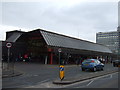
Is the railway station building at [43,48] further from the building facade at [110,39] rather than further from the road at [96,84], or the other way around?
the building facade at [110,39]

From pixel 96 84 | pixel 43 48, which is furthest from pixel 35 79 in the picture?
pixel 43 48

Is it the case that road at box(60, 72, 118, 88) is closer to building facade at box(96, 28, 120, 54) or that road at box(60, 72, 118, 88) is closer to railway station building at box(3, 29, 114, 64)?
railway station building at box(3, 29, 114, 64)

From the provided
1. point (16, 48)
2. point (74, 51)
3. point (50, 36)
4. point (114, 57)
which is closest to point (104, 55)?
point (114, 57)

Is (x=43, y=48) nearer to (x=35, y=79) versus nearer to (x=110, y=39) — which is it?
(x=35, y=79)

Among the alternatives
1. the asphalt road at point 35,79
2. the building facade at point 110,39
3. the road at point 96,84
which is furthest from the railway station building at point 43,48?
the building facade at point 110,39

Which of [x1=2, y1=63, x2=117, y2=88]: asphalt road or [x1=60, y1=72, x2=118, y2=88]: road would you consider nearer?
[x1=60, y1=72, x2=118, y2=88]: road

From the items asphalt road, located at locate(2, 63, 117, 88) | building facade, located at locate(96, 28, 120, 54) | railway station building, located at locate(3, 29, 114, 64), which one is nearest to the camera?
asphalt road, located at locate(2, 63, 117, 88)

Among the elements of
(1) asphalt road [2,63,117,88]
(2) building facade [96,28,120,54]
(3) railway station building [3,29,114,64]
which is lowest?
(1) asphalt road [2,63,117,88]

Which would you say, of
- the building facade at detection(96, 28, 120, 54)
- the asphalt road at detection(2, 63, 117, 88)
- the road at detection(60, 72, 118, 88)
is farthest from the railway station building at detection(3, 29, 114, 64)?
the building facade at detection(96, 28, 120, 54)

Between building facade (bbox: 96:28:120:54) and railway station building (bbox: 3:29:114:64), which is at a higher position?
building facade (bbox: 96:28:120:54)

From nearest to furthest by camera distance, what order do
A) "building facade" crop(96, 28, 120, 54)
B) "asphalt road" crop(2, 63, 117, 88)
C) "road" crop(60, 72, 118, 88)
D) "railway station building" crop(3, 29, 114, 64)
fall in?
"road" crop(60, 72, 118, 88)
"asphalt road" crop(2, 63, 117, 88)
"railway station building" crop(3, 29, 114, 64)
"building facade" crop(96, 28, 120, 54)

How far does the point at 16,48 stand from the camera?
40.7 m

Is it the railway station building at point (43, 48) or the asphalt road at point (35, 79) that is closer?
the asphalt road at point (35, 79)

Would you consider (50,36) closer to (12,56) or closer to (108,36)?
(12,56)
